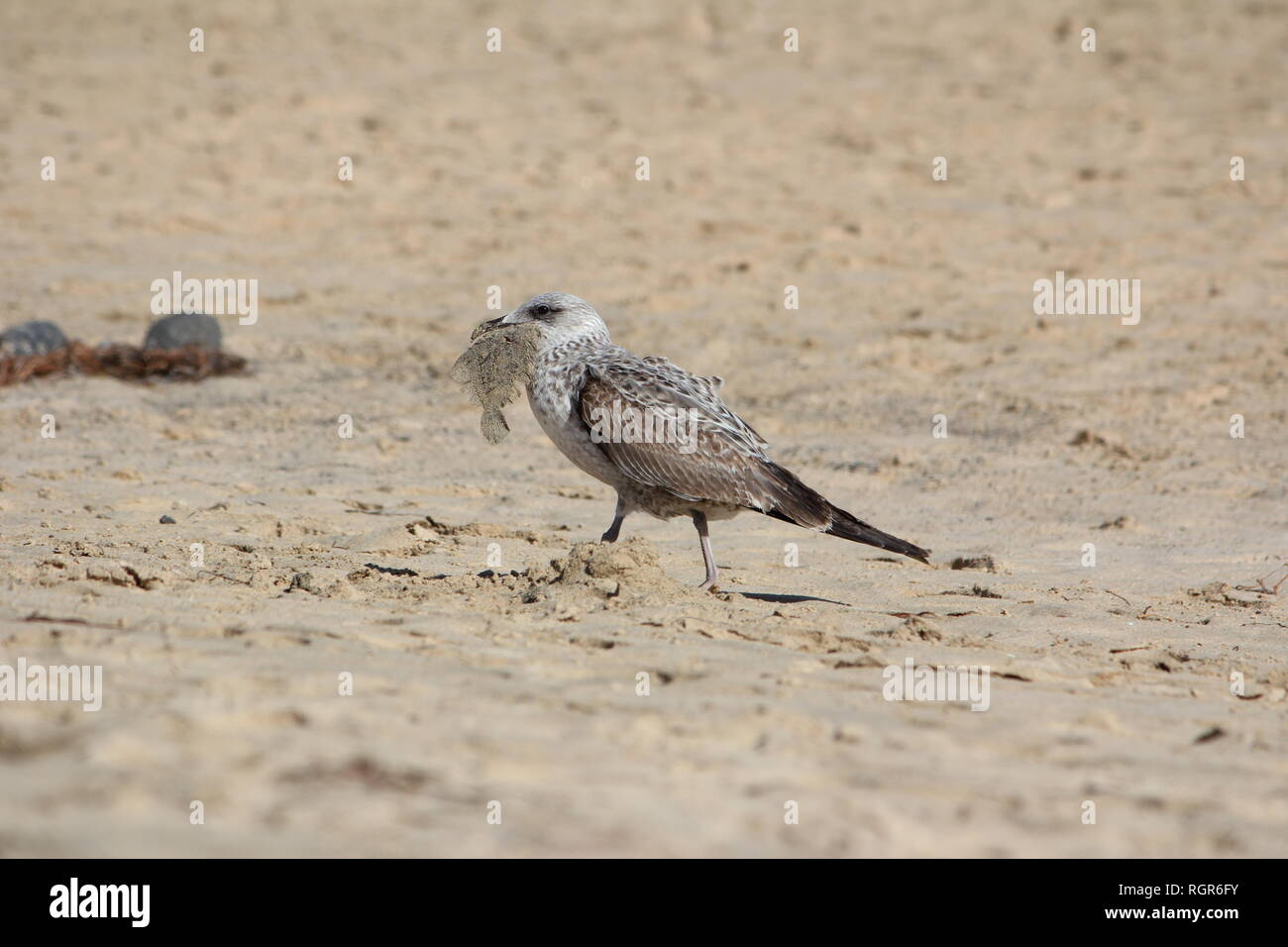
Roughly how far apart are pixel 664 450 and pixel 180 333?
16.7ft

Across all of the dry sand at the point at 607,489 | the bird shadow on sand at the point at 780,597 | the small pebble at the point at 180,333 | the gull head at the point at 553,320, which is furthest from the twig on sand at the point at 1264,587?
the small pebble at the point at 180,333

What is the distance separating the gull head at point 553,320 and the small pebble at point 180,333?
4.15 meters

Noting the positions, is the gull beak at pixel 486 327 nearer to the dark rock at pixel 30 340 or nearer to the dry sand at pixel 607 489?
the dry sand at pixel 607 489

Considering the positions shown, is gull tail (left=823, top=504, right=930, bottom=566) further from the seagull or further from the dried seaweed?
the dried seaweed

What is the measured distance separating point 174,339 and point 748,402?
3870 mm

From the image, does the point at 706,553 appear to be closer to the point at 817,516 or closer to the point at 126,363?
the point at 817,516

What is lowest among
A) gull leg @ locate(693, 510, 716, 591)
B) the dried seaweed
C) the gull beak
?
gull leg @ locate(693, 510, 716, 591)

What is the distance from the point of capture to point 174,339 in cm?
975

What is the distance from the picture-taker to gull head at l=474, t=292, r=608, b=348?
6281 millimetres

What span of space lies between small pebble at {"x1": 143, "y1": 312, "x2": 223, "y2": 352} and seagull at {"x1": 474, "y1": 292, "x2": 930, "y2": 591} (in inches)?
175

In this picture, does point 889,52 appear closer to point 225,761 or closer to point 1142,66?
point 1142,66

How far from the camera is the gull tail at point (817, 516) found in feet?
19.2

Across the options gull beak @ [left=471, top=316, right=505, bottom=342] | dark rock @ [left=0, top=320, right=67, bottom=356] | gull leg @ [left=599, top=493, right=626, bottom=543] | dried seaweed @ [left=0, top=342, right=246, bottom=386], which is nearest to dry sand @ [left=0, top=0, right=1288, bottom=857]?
A: dried seaweed @ [left=0, top=342, right=246, bottom=386]

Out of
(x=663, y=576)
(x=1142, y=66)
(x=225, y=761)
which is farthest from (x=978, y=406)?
(x=1142, y=66)
